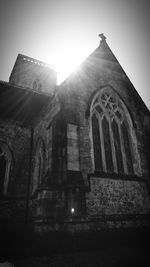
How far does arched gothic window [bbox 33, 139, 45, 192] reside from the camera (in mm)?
9141

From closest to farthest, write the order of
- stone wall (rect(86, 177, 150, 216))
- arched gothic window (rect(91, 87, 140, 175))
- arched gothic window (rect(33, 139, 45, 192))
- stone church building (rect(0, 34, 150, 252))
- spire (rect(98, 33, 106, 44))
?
stone church building (rect(0, 34, 150, 252)) < stone wall (rect(86, 177, 150, 216)) < arched gothic window (rect(91, 87, 140, 175)) < arched gothic window (rect(33, 139, 45, 192)) < spire (rect(98, 33, 106, 44))

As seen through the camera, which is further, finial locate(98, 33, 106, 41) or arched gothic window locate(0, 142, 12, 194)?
finial locate(98, 33, 106, 41)

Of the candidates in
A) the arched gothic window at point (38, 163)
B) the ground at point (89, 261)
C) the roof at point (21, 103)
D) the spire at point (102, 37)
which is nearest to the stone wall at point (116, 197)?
the ground at point (89, 261)

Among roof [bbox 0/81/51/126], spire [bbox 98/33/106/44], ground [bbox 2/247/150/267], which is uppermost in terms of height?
spire [bbox 98/33/106/44]

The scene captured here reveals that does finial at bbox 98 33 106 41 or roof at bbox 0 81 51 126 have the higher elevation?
finial at bbox 98 33 106 41

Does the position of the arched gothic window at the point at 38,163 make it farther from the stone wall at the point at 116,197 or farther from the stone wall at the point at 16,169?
the stone wall at the point at 116,197

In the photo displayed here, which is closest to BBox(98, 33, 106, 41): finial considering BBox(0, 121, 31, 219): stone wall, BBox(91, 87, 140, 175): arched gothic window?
BBox(91, 87, 140, 175): arched gothic window

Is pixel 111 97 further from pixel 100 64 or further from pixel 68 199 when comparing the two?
pixel 68 199

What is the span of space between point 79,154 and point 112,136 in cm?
226

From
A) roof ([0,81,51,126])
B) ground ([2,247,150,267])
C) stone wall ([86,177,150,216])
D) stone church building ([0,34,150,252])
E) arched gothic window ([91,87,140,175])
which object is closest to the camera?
ground ([2,247,150,267])

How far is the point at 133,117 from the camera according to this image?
9.29 m

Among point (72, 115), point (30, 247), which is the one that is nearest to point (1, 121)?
point (72, 115)

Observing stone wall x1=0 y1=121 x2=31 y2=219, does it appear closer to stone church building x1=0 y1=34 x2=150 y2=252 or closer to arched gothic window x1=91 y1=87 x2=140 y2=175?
stone church building x1=0 y1=34 x2=150 y2=252

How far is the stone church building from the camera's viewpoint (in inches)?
231
